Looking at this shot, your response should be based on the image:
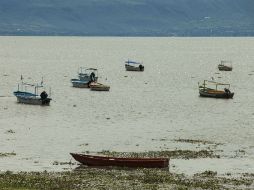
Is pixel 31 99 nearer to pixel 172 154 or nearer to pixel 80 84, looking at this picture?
pixel 80 84

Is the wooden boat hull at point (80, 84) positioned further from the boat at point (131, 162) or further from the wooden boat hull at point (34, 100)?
the boat at point (131, 162)

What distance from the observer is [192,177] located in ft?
186

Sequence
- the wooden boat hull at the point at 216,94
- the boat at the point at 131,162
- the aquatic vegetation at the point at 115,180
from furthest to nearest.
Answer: the wooden boat hull at the point at 216,94
the boat at the point at 131,162
the aquatic vegetation at the point at 115,180

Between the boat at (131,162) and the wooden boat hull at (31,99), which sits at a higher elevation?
the wooden boat hull at (31,99)

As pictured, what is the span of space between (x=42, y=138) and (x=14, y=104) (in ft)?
145

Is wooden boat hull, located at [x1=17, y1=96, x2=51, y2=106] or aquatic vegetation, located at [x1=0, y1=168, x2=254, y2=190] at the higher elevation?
wooden boat hull, located at [x1=17, y1=96, x2=51, y2=106]

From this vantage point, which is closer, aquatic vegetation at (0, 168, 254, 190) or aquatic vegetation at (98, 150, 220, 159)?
aquatic vegetation at (0, 168, 254, 190)

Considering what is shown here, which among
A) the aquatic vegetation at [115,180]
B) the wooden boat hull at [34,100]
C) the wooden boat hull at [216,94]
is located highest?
the wooden boat hull at [216,94]

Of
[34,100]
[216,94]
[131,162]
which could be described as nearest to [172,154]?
[131,162]

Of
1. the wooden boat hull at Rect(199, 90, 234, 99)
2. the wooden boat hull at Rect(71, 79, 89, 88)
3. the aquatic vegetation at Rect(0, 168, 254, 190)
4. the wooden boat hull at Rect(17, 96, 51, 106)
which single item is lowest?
the aquatic vegetation at Rect(0, 168, 254, 190)

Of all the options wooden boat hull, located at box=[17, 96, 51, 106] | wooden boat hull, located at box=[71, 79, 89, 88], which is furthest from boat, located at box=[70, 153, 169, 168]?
wooden boat hull, located at box=[71, 79, 89, 88]

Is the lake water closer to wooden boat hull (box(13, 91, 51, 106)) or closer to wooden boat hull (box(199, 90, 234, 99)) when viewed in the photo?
wooden boat hull (box(13, 91, 51, 106))

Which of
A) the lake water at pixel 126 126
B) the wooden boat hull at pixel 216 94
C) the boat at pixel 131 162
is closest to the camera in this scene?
the boat at pixel 131 162

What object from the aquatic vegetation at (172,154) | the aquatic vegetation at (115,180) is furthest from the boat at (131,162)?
the aquatic vegetation at (172,154)
